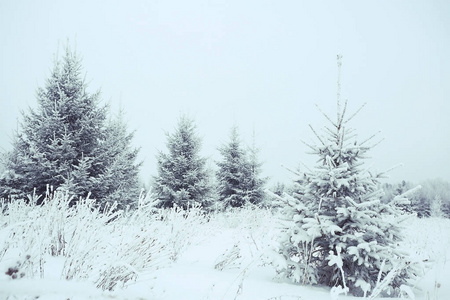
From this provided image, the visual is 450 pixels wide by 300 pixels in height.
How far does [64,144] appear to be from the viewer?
866 centimetres

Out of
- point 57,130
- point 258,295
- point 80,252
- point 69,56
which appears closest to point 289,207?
point 258,295

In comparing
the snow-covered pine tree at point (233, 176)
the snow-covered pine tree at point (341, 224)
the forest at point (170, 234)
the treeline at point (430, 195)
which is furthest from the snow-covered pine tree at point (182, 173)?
the treeline at point (430, 195)

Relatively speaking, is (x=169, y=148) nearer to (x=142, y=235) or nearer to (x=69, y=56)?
(x=69, y=56)

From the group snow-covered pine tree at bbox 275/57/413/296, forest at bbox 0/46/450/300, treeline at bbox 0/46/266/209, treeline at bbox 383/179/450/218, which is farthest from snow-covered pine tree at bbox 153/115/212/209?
treeline at bbox 383/179/450/218

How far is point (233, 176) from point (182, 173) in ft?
13.4

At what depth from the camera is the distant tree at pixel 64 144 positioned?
28.2 ft

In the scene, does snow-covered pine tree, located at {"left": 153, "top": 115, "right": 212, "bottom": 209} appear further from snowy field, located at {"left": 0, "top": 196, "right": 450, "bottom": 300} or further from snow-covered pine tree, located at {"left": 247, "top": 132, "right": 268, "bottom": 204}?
snowy field, located at {"left": 0, "top": 196, "right": 450, "bottom": 300}

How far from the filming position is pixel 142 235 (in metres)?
2.59

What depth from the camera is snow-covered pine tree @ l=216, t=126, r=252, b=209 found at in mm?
17234

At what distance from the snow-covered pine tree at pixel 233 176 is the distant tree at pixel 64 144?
27.9 ft

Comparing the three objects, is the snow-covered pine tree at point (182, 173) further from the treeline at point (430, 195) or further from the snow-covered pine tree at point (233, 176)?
the treeline at point (430, 195)

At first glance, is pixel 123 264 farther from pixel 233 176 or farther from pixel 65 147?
pixel 233 176

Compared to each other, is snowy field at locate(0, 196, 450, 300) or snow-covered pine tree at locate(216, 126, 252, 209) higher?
snow-covered pine tree at locate(216, 126, 252, 209)

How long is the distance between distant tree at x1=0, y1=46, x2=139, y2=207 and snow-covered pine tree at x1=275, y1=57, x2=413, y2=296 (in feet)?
22.4
